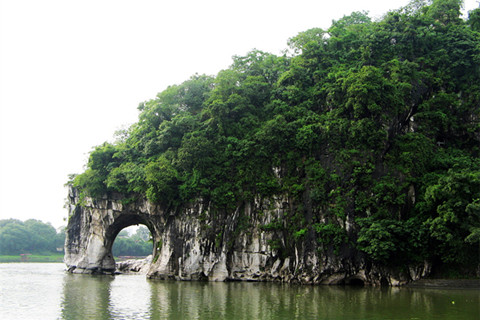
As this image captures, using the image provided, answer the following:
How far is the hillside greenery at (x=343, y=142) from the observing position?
681 inches

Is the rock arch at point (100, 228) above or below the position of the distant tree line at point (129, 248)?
above

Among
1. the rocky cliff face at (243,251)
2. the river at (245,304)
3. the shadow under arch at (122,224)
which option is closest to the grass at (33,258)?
the shadow under arch at (122,224)

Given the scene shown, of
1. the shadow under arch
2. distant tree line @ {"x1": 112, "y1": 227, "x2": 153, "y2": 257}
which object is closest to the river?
the shadow under arch

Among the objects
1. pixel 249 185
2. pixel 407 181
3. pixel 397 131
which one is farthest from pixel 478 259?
pixel 249 185

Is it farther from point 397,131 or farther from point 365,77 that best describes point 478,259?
point 365,77

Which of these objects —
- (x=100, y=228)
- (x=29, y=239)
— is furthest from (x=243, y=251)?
(x=29, y=239)

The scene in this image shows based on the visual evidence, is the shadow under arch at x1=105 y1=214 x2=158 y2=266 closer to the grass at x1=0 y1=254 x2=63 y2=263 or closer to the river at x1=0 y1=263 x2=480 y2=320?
the river at x1=0 y1=263 x2=480 y2=320

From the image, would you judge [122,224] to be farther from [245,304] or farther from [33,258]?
[33,258]

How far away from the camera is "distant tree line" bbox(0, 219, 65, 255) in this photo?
53.4 m

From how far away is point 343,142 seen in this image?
20375 mm

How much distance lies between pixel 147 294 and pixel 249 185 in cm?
858

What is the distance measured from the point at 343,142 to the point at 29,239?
50.9m

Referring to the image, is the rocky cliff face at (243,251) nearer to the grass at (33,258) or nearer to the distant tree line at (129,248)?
the grass at (33,258)

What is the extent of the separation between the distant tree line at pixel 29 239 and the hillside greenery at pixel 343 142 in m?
34.8
